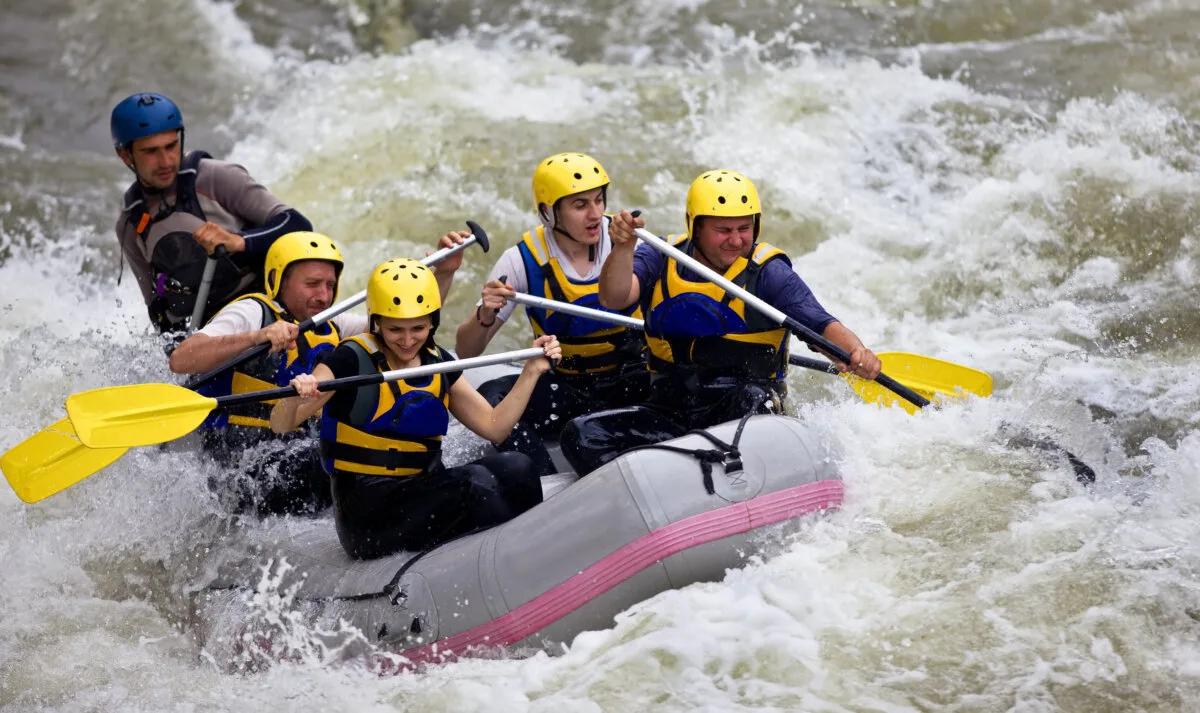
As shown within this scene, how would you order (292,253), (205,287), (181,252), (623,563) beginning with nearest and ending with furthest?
(623,563), (292,253), (205,287), (181,252)

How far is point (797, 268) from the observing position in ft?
29.1

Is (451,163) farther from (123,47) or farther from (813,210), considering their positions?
(123,47)

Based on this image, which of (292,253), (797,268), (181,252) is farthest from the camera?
(797,268)

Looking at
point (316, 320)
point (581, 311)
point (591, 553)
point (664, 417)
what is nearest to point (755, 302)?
point (664, 417)

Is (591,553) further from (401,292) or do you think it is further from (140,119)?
(140,119)

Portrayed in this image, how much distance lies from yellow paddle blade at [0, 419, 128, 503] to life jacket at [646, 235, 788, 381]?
210 cm

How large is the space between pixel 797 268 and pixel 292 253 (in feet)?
13.1

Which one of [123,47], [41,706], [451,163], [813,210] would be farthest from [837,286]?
[123,47]

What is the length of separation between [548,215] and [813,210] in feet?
12.6

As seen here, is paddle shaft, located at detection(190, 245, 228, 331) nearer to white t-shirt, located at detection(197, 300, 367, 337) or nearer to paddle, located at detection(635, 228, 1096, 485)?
white t-shirt, located at detection(197, 300, 367, 337)

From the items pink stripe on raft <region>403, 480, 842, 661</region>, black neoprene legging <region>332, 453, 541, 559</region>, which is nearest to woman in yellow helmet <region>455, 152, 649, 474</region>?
black neoprene legging <region>332, 453, 541, 559</region>

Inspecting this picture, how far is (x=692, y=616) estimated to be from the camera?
16.0 feet

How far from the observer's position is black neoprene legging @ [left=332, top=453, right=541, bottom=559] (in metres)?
5.18

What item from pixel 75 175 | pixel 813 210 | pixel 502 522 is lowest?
pixel 502 522
